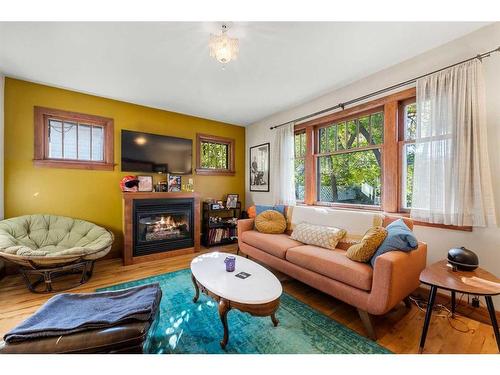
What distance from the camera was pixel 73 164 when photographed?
2.94m

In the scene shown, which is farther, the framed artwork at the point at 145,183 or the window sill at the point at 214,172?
the window sill at the point at 214,172

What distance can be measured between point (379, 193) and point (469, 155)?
2.97 feet

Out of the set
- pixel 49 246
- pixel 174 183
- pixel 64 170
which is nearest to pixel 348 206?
pixel 174 183

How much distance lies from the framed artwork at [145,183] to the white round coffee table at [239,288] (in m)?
1.99

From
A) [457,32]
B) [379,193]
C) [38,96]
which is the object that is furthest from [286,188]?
[38,96]

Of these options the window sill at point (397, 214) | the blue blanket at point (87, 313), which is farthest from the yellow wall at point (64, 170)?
the window sill at point (397, 214)

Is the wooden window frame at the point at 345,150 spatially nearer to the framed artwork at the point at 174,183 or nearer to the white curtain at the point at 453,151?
the white curtain at the point at 453,151

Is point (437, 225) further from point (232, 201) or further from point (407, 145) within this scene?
point (232, 201)

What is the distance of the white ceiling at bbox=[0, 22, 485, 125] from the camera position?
175 centimetres

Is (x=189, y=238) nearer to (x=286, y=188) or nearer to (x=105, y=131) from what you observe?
(x=286, y=188)

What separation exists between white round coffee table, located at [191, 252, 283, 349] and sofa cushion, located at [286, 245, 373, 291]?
0.52 metres

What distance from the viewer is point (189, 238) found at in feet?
11.5

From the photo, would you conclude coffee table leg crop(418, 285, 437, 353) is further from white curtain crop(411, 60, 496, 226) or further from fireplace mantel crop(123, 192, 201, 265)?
fireplace mantel crop(123, 192, 201, 265)

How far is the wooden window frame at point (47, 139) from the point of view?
274 cm
